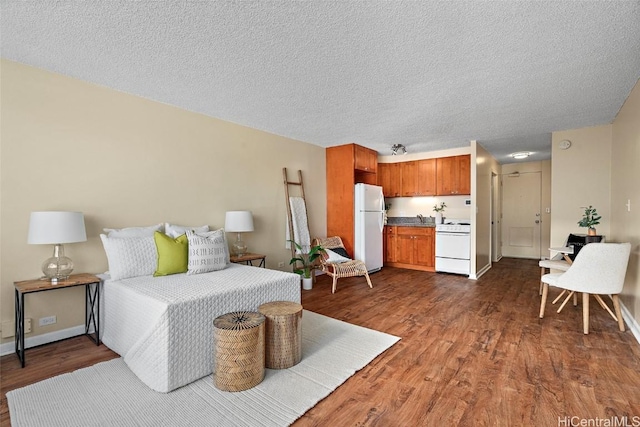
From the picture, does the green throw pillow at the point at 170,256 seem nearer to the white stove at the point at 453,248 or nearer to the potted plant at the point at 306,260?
the potted plant at the point at 306,260

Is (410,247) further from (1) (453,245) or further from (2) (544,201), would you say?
(2) (544,201)

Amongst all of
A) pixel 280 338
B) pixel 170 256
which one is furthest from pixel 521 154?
pixel 170 256

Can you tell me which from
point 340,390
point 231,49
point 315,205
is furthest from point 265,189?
point 340,390

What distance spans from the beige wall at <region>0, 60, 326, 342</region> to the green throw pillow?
61cm

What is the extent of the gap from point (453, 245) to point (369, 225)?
1519 mm

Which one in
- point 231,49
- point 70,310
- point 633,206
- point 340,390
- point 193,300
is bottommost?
point 340,390

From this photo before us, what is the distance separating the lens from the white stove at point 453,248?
526 cm

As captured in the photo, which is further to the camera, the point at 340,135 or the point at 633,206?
the point at 340,135

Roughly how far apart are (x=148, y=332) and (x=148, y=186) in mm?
1785

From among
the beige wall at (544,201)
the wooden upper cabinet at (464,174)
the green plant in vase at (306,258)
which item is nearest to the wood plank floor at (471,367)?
the green plant in vase at (306,258)

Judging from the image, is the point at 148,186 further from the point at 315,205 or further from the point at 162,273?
the point at 315,205

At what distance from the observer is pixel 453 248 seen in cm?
539

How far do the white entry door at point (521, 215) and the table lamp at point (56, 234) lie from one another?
8.03 meters

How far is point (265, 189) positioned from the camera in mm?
4473
